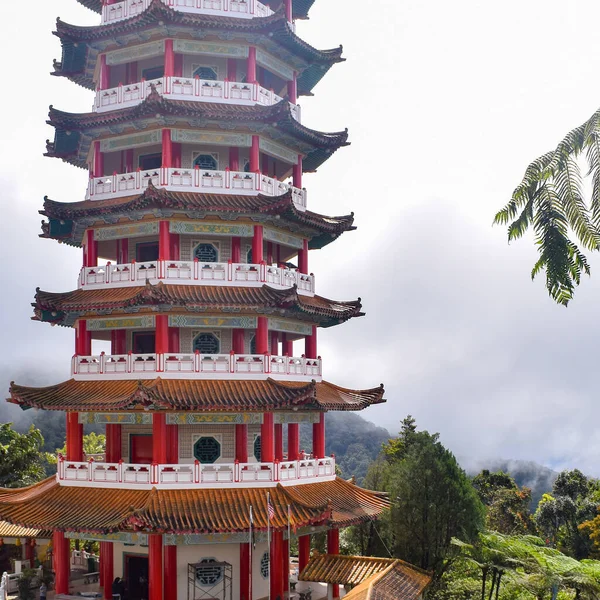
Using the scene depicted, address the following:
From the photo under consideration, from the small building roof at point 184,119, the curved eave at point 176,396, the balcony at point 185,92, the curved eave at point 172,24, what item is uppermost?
the curved eave at point 172,24

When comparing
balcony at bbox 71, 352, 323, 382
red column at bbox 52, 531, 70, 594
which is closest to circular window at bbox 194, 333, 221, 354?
balcony at bbox 71, 352, 323, 382

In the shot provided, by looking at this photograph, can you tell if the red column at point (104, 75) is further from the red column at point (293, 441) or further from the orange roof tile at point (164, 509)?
the orange roof tile at point (164, 509)

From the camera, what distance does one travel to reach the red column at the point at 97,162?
29.4 m

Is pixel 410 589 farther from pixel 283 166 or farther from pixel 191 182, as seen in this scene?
pixel 283 166

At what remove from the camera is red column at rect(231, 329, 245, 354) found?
27703 mm

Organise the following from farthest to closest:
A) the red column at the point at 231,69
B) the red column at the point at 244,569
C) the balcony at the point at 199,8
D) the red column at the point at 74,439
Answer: the red column at the point at 231,69, the balcony at the point at 199,8, the red column at the point at 74,439, the red column at the point at 244,569

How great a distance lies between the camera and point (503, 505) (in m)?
63.0

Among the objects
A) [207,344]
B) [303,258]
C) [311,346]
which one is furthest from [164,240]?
[311,346]

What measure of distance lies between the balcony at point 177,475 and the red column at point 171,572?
8.14ft

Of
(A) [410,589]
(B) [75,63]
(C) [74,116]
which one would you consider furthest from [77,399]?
(B) [75,63]

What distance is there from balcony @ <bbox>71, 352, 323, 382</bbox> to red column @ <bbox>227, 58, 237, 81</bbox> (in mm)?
11487

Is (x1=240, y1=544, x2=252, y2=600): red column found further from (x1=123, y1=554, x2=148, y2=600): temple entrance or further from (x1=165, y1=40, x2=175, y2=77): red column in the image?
(x1=165, y1=40, x2=175, y2=77): red column

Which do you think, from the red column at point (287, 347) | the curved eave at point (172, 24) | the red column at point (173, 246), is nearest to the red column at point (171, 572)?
the red column at point (287, 347)

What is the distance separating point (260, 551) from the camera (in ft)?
88.5
